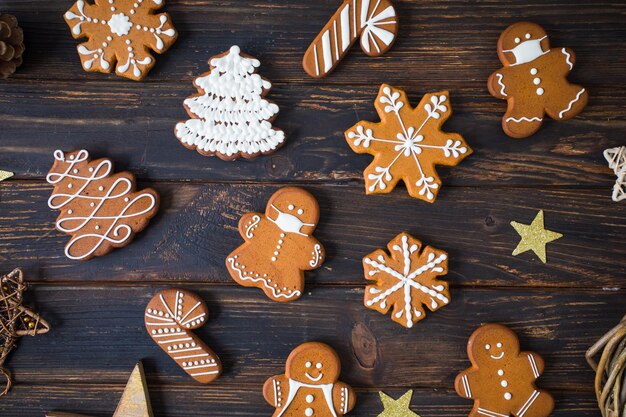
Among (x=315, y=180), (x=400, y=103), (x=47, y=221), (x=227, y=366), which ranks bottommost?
(x=227, y=366)

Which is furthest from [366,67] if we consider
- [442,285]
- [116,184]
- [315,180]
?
[116,184]

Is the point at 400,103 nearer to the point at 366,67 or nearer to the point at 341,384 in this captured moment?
the point at 366,67

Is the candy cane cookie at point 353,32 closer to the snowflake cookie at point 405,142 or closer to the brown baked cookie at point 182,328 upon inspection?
the snowflake cookie at point 405,142

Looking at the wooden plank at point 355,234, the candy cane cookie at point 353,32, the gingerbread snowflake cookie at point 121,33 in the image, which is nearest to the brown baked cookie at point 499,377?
the wooden plank at point 355,234

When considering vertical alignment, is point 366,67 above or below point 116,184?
above

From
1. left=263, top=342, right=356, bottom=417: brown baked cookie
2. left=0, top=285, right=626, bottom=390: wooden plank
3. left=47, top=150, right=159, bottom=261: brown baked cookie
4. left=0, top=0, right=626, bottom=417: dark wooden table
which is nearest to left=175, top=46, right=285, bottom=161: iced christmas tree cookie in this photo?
left=0, top=0, right=626, bottom=417: dark wooden table

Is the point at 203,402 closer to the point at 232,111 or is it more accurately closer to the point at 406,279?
the point at 406,279
